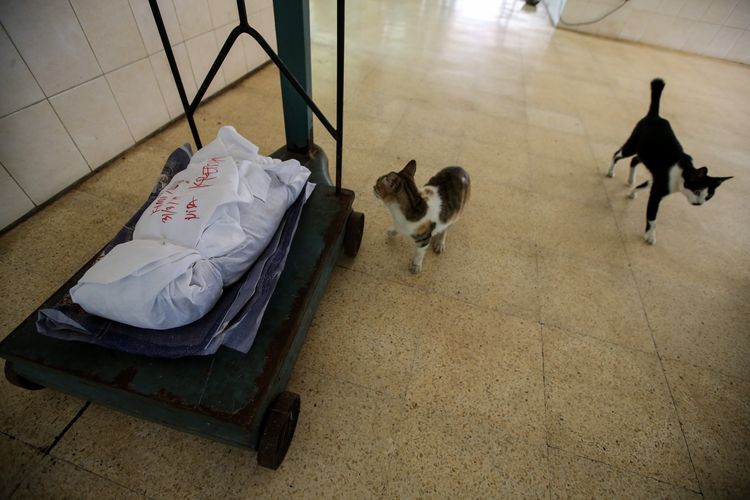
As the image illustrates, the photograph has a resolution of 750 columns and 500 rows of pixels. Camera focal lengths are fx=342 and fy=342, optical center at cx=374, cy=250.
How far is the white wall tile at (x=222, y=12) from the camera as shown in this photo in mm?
2344

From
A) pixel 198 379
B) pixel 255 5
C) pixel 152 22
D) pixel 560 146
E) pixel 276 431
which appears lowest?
pixel 560 146

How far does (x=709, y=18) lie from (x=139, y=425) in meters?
7.50

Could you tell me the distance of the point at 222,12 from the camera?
242cm

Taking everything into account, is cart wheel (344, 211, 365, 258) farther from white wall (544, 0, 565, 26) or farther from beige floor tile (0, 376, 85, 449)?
white wall (544, 0, 565, 26)

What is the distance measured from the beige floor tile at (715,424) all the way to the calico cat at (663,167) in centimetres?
80

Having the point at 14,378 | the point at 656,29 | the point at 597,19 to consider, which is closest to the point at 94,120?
the point at 14,378

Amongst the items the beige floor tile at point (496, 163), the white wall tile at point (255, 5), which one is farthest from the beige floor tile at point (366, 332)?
the white wall tile at point (255, 5)

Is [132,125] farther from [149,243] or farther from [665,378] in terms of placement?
[665,378]

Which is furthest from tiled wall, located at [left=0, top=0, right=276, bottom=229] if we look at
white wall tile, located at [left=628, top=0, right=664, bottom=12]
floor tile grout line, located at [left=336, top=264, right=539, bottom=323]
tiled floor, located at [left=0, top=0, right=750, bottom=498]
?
white wall tile, located at [left=628, top=0, right=664, bottom=12]

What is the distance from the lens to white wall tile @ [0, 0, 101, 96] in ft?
4.49

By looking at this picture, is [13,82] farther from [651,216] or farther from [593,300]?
[651,216]

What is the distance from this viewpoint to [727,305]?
1606 mm

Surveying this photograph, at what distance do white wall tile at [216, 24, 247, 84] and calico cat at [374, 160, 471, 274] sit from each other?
2.07 metres

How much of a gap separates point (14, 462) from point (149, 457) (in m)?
0.35
